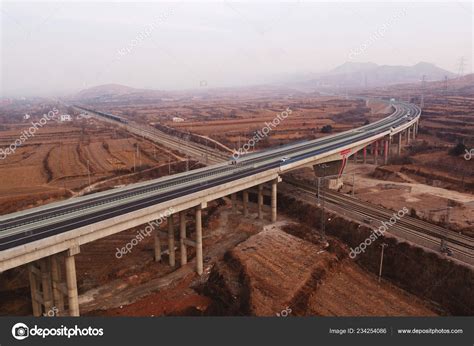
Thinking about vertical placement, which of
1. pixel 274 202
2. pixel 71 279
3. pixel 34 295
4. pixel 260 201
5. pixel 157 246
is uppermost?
pixel 71 279

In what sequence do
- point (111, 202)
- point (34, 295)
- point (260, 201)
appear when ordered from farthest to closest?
1. point (260, 201)
2. point (111, 202)
3. point (34, 295)

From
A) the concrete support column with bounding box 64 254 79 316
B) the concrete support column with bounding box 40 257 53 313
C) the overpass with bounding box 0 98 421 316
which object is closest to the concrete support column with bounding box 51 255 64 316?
the overpass with bounding box 0 98 421 316

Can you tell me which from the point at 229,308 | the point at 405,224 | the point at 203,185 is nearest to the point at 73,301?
the point at 229,308

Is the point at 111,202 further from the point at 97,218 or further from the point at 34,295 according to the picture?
the point at 34,295

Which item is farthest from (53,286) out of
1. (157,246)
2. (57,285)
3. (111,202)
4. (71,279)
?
(157,246)

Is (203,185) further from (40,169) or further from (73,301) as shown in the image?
(40,169)
